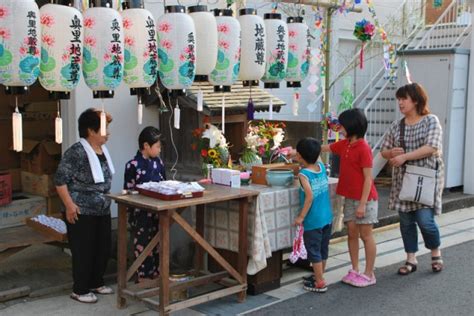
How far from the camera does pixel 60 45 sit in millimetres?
4633

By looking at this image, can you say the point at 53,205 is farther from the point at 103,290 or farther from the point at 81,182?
the point at 81,182

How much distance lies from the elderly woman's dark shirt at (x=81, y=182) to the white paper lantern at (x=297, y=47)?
91.1 inches

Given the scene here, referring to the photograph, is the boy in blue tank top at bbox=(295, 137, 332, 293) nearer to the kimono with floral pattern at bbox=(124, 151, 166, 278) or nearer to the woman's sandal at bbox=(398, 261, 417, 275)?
the woman's sandal at bbox=(398, 261, 417, 275)

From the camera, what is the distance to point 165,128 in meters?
7.50

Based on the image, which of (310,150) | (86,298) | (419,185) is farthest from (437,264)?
(86,298)

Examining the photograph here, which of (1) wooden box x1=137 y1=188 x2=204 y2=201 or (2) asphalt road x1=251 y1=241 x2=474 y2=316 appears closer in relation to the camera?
Result: (1) wooden box x1=137 y1=188 x2=204 y2=201

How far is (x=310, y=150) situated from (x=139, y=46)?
6.54 feet

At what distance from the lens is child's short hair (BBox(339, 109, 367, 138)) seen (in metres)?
6.15

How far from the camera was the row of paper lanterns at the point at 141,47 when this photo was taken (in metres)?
4.43

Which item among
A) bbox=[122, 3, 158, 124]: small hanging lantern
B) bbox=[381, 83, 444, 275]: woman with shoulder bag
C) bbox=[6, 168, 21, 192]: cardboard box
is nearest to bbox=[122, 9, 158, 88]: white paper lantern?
bbox=[122, 3, 158, 124]: small hanging lantern

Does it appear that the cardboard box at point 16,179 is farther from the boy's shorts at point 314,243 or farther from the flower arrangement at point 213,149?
the boy's shorts at point 314,243

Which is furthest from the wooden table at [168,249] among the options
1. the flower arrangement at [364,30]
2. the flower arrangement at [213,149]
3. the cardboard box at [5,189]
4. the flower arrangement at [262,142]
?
the flower arrangement at [364,30]

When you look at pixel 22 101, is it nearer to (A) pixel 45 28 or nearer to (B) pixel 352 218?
(A) pixel 45 28

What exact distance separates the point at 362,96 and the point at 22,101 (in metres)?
6.78
